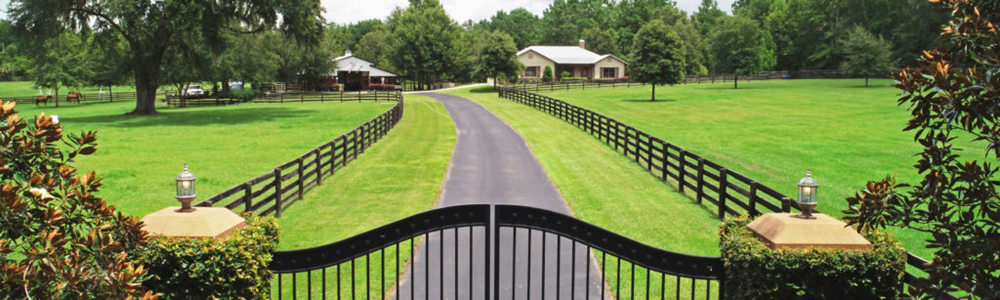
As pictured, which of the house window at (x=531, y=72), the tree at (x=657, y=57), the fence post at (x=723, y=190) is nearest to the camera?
the fence post at (x=723, y=190)

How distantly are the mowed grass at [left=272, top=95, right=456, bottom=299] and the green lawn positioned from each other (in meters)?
9.24

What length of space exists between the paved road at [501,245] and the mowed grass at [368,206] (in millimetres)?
410

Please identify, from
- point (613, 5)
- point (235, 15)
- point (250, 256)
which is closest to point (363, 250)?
point (250, 256)

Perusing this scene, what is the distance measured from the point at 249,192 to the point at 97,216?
28.0ft

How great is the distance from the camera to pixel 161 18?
40.1 metres

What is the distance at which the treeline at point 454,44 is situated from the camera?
4656 centimetres

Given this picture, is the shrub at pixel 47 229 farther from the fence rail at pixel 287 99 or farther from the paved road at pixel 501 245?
the fence rail at pixel 287 99

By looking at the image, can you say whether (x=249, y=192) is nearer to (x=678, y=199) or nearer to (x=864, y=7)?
(x=678, y=199)

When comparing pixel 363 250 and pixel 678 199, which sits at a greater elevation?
pixel 363 250

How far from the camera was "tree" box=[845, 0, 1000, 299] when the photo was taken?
12.5 ft

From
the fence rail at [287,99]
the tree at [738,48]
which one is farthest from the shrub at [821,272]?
the tree at [738,48]

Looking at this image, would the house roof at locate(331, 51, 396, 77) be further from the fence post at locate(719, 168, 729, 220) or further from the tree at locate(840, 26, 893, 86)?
the fence post at locate(719, 168, 729, 220)

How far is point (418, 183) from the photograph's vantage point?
18.1m

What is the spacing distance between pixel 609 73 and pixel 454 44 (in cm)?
2431
